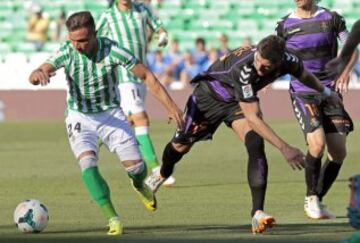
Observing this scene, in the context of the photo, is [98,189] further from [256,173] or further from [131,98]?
[131,98]

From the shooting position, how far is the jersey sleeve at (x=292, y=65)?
9745 millimetres

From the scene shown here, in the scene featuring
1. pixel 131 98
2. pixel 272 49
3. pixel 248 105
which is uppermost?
pixel 272 49

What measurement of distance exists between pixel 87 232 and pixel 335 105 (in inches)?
109

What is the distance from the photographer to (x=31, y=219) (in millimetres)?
9664

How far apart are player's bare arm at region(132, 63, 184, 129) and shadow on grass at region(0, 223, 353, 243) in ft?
3.05

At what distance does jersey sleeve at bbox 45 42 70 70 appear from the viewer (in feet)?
31.9

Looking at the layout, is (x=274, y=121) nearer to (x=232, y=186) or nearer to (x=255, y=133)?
(x=232, y=186)

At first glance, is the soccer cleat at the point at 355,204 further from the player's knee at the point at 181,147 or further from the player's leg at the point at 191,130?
the player's knee at the point at 181,147

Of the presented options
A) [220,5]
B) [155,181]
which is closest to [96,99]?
[155,181]

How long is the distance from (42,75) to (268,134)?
6.14 ft

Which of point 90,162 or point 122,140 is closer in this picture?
point 90,162

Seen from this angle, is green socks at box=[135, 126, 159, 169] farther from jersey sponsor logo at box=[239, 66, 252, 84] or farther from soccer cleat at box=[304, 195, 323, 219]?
jersey sponsor logo at box=[239, 66, 252, 84]

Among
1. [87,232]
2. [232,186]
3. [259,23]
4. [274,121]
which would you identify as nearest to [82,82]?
[87,232]

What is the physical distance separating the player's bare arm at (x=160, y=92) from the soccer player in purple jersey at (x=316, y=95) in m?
1.79
